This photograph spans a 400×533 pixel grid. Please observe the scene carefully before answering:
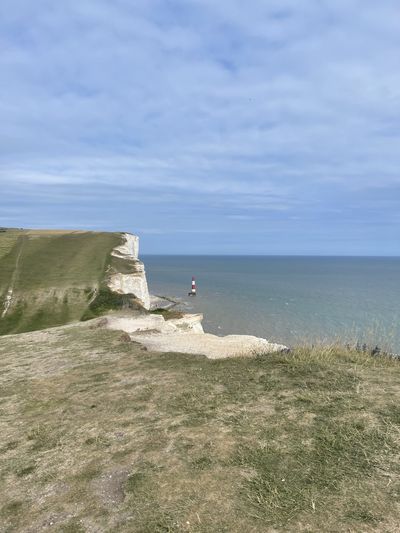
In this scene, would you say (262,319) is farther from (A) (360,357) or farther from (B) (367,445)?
(B) (367,445)

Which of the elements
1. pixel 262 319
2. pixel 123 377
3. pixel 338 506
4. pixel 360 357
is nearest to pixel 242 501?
pixel 338 506

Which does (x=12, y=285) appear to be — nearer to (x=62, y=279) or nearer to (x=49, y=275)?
(x=49, y=275)

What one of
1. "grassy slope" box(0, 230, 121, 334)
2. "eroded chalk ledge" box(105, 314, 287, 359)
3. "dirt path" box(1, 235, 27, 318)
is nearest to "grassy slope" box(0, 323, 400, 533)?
"eroded chalk ledge" box(105, 314, 287, 359)

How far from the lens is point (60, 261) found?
66.9 m

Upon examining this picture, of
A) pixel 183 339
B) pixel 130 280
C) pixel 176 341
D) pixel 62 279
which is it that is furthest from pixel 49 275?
pixel 176 341

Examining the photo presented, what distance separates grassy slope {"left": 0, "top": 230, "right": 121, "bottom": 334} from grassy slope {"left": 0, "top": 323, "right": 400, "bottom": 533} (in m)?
37.4

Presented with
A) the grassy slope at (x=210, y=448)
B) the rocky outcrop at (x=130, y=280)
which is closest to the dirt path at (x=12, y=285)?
the rocky outcrop at (x=130, y=280)

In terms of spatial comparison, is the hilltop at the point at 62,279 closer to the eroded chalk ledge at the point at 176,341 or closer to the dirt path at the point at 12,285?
the dirt path at the point at 12,285

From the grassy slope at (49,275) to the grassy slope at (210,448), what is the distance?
1473 inches

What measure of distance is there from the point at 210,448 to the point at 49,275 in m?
56.8

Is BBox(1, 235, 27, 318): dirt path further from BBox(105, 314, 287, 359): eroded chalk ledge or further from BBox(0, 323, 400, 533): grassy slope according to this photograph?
BBox(0, 323, 400, 533): grassy slope

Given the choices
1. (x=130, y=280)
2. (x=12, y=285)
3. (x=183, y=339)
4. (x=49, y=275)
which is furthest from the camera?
(x=130, y=280)

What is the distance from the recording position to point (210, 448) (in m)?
7.56

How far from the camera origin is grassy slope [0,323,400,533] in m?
5.80
